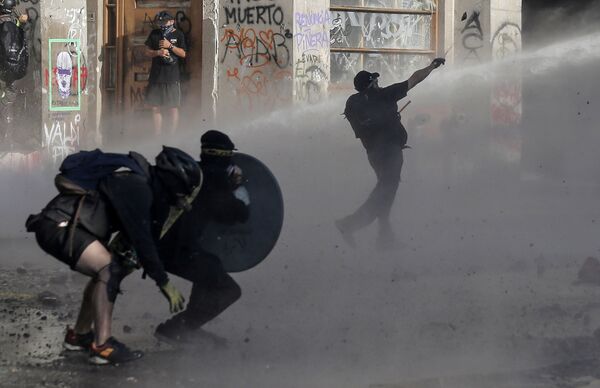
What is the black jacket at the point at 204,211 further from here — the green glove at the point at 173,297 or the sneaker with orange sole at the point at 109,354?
the sneaker with orange sole at the point at 109,354

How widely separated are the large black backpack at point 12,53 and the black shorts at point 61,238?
9.36m

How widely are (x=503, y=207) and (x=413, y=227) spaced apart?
1997 millimetres

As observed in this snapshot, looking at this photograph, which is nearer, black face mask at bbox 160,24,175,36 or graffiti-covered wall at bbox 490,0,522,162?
black face mask at bbox 160,24,175,36

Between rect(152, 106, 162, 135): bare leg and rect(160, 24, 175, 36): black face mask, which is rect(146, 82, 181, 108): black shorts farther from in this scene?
rect(160, 24, 175, 36): black face mask

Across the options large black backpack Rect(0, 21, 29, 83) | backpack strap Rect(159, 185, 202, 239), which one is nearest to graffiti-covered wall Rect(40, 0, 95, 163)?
→ large black backpack Rect(0, 21, 29, 83)

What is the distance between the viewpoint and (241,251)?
242 inches

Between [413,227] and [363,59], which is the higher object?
[363,59]

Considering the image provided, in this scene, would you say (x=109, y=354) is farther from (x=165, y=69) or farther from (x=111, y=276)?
(x=165, y=69)

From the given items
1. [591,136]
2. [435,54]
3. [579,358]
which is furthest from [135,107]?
[579,358]

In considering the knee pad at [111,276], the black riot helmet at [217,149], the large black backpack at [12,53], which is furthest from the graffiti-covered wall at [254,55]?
the knee pad at [111,276]

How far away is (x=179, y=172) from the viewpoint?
5.54m

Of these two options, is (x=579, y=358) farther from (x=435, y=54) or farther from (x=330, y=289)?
(x=435, y=54)

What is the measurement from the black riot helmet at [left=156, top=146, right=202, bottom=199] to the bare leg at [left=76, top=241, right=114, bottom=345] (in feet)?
1.54

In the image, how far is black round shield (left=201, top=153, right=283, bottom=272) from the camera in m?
6.09
